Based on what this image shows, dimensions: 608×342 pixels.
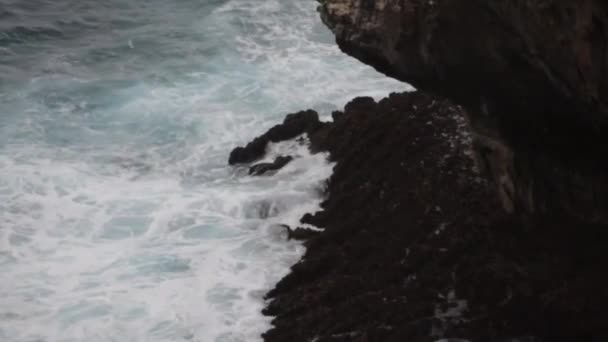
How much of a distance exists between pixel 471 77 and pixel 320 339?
4.10 m

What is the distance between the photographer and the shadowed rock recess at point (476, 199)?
970 centimetres

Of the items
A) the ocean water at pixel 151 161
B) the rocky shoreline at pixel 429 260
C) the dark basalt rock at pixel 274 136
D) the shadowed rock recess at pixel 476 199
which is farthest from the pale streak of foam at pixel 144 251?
the shadowed rock recess at pixel 476 199

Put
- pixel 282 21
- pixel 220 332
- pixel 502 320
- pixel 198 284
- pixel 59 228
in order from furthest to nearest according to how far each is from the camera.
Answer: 1. pixel 282 21
2. pixel 59 228
3. pixel 198 284
4. pixel 220 332
5. pixel 502 320

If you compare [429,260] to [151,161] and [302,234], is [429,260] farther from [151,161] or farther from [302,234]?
[151,161]

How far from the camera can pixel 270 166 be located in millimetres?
19125

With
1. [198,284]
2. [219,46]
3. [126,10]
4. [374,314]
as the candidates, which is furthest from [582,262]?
[126,10]

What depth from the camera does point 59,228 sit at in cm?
1789

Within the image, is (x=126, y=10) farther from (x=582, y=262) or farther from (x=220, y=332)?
(x=582, y=262)

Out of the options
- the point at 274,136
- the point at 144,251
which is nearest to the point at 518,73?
the point at 144,251

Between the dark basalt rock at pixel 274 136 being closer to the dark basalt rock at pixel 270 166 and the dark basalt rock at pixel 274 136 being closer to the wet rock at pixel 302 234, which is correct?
the dark basalt rock at pixel 270 166

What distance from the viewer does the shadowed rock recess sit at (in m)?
9.70

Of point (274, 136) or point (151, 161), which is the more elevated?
point (274, 136)

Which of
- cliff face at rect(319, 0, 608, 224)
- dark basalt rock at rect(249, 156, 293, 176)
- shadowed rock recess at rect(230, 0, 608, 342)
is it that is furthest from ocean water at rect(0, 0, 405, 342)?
cliff face at rect(319, 0, 608, 224)

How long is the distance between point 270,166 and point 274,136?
3.39 ft
